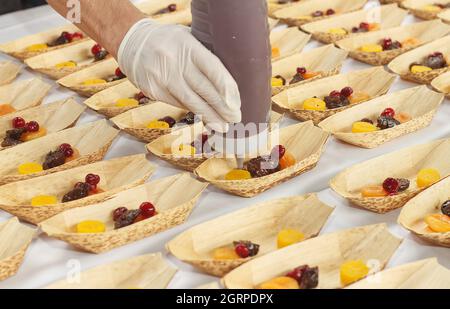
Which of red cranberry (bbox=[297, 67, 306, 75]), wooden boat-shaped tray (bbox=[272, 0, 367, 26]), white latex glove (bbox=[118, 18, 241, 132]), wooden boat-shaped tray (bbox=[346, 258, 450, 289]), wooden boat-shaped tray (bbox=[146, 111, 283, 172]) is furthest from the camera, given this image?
wooden boat-shaped tray (bbox=[272, 0, 367, 26])

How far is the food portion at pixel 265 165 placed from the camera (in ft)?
5.77

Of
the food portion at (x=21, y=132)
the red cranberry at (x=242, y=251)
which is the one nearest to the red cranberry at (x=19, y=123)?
the food portion at (x=21, y=132)

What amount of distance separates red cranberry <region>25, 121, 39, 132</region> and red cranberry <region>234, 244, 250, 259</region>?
828mm

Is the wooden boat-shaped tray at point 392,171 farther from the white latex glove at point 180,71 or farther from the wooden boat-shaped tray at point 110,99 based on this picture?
the wooden boat-shaped tray at point 110,99

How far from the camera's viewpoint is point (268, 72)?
1613 mm

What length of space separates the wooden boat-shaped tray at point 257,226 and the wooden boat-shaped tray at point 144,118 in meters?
0.45

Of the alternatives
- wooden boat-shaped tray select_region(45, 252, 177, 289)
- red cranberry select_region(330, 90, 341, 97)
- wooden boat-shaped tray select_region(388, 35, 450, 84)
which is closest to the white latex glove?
wooden boat-shaped tray select_region(45, 252, 177, 289)

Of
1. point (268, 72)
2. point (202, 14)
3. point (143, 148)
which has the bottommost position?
point (143, 148)

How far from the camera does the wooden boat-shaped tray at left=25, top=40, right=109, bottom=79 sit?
92.2 inches

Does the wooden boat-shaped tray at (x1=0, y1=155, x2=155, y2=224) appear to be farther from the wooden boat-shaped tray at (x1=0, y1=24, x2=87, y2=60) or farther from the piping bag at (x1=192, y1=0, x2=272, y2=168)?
the wooden boat-shaped tray at (x1=0, y1=24, x2=87, y2=60)

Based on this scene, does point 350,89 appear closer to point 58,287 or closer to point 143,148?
point 143,148

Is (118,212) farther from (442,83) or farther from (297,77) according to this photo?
(442,83)

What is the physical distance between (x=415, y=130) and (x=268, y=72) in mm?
526

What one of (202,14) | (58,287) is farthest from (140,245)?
(202,14)
